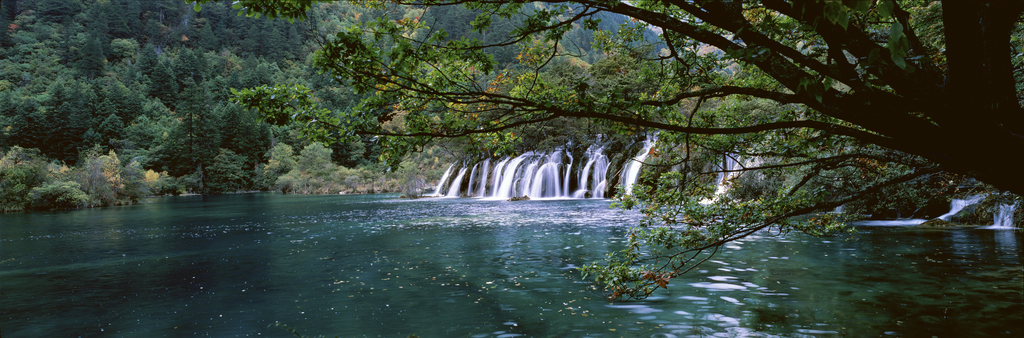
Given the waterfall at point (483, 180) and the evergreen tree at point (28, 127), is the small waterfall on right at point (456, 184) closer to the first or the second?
the waterfall at point (483, 180)

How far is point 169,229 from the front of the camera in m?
22.3

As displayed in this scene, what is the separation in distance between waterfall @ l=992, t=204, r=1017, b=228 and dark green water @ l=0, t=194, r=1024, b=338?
4.19 ft

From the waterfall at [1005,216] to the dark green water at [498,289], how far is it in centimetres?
128

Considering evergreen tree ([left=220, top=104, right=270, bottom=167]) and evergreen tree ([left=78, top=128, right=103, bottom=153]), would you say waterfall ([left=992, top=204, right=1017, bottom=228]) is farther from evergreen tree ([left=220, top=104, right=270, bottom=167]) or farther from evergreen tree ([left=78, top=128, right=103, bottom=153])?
evergreen tree ([left=78, top=128, right=103, bottom=153])

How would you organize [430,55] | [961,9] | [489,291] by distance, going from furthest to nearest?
[489,291]
[430,55]
[961,9]

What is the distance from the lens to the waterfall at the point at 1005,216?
15.7 metres

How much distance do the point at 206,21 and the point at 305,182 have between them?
9019 cm

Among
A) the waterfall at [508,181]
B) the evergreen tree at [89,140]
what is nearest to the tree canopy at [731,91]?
the waterfall at [508,181]

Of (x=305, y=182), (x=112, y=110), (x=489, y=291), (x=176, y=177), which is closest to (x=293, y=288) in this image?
(x=489, y=291)

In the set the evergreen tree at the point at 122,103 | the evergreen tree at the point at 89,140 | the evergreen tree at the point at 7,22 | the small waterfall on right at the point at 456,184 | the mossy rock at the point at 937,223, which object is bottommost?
the mossy rock at the point at 937,223

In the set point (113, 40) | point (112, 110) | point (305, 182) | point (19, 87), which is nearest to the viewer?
point (305, 182)

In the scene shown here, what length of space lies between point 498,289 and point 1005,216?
57.5 ft

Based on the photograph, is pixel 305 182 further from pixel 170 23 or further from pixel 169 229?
pixel 170 23

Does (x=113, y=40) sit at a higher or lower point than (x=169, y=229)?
higher
